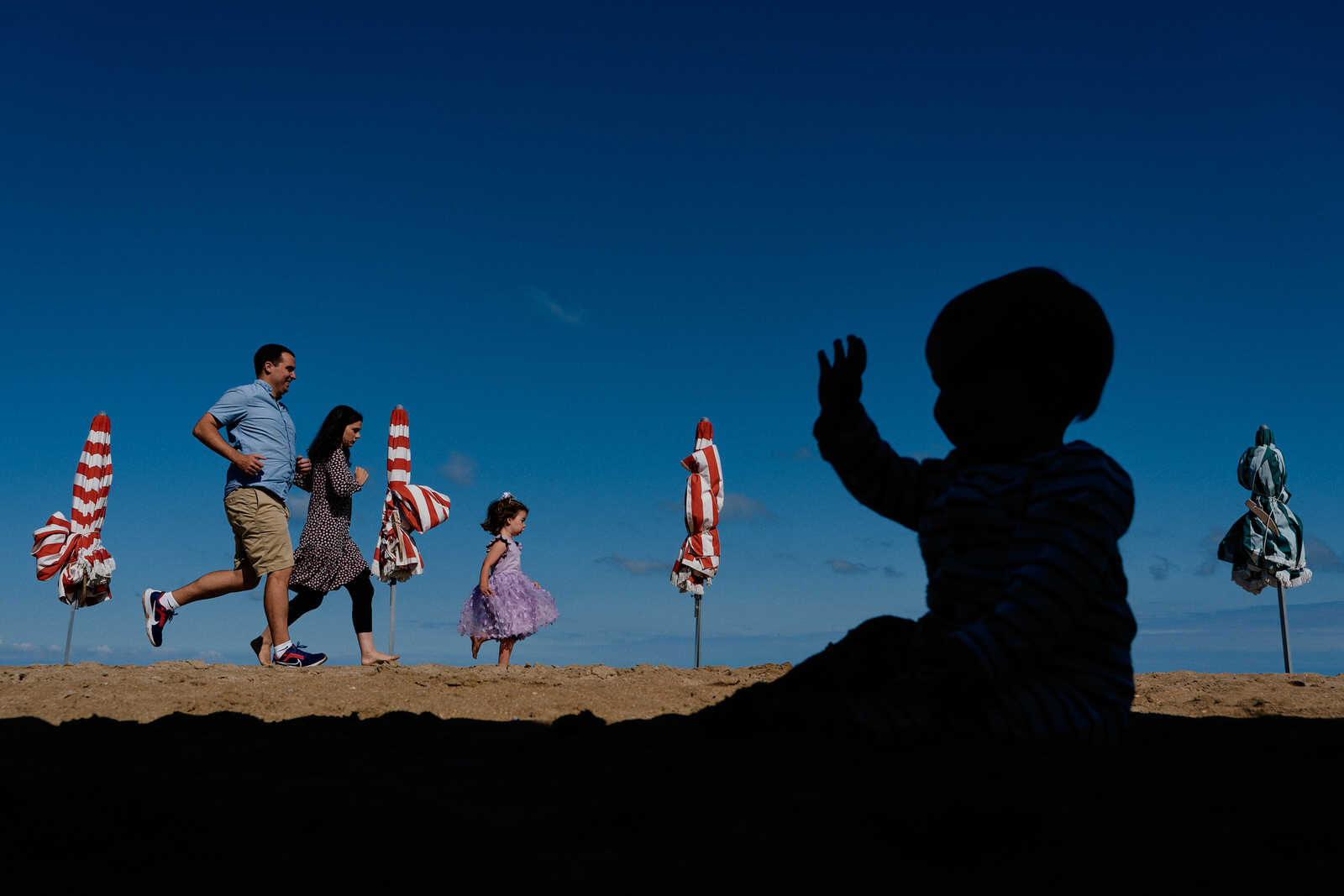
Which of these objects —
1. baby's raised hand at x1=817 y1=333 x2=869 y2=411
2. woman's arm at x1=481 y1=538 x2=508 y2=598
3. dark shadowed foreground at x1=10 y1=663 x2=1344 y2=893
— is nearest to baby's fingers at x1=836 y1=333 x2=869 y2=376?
baby's raised hand at x1=817 y1=333 x2=869 y2=411

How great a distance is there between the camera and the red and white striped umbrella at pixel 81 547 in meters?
9.35

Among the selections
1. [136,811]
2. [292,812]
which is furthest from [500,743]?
[136,811]

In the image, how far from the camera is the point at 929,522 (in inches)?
81.7

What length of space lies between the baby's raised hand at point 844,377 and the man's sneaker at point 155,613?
250 inches

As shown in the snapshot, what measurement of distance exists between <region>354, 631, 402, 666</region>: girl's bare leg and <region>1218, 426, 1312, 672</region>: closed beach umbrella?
30.5ft

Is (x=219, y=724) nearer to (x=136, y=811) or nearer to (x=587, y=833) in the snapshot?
(x=136, y=811)

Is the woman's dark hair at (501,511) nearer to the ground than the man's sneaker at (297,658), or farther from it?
farther from it

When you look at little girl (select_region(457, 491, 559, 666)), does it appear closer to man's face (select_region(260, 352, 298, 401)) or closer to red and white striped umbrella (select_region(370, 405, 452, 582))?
red and white striped umbrella (select_region(370, 405, 452, 582))

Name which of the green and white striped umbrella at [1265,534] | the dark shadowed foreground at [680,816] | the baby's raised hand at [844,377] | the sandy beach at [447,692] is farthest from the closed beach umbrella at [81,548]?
the green and white striped umbrella at [1265,534]

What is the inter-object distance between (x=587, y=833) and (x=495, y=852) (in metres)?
0.15

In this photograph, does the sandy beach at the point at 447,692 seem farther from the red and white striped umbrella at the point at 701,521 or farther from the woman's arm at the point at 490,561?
the red and white striped umbrella at the point at 701,521

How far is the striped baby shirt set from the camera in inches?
66.3

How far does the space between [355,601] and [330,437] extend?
141 cm

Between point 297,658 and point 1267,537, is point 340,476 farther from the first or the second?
point 1267,537
